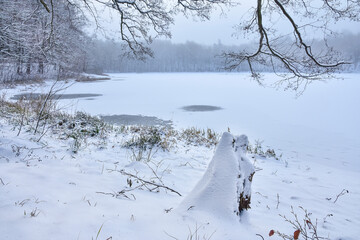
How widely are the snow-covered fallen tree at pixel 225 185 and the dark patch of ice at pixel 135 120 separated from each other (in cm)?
735

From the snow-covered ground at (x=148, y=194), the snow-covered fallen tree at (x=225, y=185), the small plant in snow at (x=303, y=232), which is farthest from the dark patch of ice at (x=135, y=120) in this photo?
the small plant in snow at (x=303, y=232)

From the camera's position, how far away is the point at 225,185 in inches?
82.4

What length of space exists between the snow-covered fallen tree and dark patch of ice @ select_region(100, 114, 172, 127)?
735 centimetres

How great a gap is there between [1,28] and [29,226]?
9.27 metres

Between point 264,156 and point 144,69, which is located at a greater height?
point 144,69

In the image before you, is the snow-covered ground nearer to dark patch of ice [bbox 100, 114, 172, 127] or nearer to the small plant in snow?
the small plant in snow

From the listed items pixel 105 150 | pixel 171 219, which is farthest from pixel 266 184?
pixel 105 150

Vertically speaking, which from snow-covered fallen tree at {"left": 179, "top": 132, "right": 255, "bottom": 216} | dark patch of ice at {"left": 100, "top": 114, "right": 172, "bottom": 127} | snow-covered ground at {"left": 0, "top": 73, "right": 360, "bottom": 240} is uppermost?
snow-covered fallen tree at {"left": 179, "top": 132, "right": 255, "bottom": 216}

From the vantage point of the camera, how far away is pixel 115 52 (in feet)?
269

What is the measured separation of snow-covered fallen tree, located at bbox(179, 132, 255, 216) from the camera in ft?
6.55


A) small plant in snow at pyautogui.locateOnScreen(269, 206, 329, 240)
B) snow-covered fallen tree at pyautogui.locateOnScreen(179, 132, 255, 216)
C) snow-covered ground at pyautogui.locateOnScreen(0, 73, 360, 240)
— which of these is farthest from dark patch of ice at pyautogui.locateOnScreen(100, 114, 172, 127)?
small plant in snow at pyautogui.locateOnScreen(269, 206, 329, 240)

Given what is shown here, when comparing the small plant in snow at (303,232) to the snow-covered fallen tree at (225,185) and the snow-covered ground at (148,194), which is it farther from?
the snow-covered fallen tree at (225,185)

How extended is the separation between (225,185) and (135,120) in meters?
8.67

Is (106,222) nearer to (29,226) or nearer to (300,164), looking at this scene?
(29,226)
